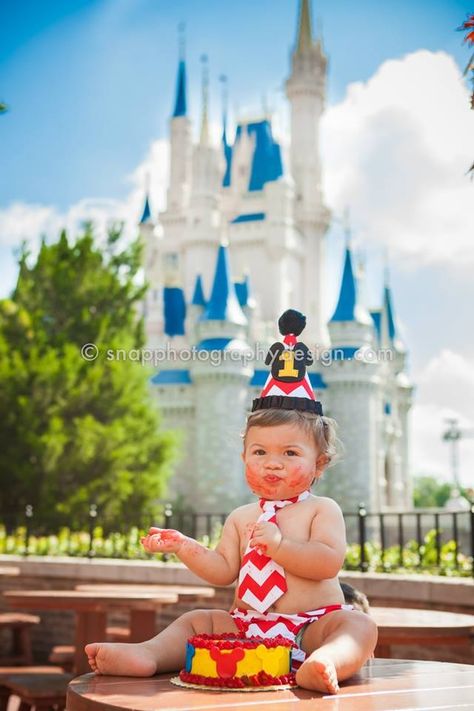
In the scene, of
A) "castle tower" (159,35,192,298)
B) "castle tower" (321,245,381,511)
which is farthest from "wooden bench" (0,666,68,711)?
"castle tower" (159,35,192,298)

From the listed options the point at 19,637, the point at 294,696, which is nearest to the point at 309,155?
the point at 19,637

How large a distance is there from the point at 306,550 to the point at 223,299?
2977cm

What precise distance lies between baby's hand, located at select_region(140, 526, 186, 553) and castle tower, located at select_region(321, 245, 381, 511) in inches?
1161

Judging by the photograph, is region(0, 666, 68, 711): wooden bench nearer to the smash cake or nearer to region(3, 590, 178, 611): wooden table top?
region(3, 590, 178, 611): wooden table top

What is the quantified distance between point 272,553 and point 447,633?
5.44 feet

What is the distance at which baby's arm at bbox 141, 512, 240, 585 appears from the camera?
2.30 meters

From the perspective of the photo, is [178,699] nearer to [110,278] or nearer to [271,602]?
[271,602]

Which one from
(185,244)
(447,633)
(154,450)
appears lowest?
(447,633)

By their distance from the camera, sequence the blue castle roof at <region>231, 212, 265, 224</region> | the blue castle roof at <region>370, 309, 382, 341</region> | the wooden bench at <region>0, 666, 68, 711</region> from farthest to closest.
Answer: the blue castle roof at <region>370, 309, 382, 341</region>, the blue castle roof at <region>231, 212, 265, 224</region>, the wooden bench at <region>0, 666, 68, 711</region>

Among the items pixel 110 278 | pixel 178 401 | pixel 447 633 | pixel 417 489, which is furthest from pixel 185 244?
pixel 417 489

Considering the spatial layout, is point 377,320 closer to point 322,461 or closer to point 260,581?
point 322,461

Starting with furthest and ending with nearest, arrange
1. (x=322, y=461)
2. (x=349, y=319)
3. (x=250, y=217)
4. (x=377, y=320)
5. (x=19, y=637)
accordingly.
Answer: (x=377, y=320) < (x=250, y=217) < (x=349, y=319) < (x=19, y=637) < (x=322, y=461)

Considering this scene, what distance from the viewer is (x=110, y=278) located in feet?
68.5

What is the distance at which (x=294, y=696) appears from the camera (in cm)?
183
